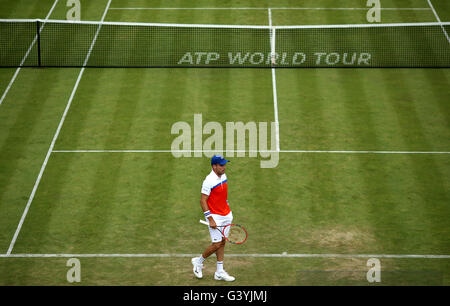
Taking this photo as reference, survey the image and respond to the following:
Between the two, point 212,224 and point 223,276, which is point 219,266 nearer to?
point 223,276

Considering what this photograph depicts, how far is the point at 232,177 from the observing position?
16.8 metres

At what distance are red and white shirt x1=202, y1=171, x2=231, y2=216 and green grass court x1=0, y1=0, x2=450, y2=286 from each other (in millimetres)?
1442

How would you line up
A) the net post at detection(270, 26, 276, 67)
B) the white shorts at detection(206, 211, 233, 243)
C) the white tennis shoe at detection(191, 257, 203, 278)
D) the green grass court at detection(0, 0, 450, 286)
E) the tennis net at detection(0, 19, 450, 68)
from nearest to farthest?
the white shorts at detection(206, 211, 233, 243) < the white tennis shoe at detection(191, 257, 203, 278) < the green grass court at detection(0, 0, 450, 286) < the net post at detection(270, 26, 276, 67) < the tennis net at detection(0, 19, 450, 68)

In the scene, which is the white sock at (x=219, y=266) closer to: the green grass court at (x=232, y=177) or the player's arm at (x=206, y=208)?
the green grass court at (x=232, y=177)

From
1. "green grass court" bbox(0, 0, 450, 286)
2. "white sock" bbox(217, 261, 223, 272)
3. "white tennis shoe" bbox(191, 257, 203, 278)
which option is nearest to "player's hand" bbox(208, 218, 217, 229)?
"white sock" bbox(217, 261, 223, 272)

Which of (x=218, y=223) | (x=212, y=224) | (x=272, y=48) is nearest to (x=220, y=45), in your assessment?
(x=272, y=48)

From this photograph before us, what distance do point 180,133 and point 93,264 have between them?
20.3ft

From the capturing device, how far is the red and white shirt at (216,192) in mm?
12141

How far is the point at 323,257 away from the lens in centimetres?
1356

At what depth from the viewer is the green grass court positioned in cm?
1344

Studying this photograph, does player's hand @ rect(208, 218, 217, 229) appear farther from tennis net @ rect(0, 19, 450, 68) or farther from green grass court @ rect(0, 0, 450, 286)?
tennis net @ rect(0, 19, 450, 68)

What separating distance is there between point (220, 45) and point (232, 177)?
27.1ft

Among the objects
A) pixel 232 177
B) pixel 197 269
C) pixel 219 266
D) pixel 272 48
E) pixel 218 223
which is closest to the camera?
pixel 218 223

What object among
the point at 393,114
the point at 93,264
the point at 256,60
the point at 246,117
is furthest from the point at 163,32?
the point at 93,264
